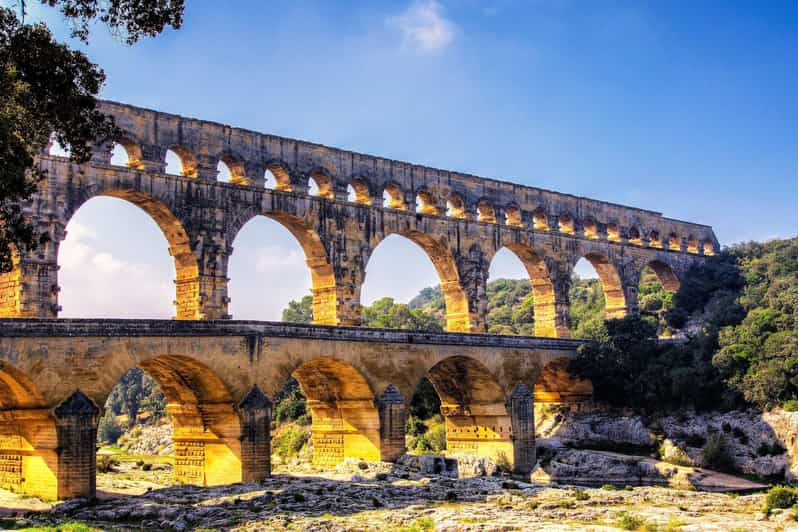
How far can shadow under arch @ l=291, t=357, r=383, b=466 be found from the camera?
3606 cm

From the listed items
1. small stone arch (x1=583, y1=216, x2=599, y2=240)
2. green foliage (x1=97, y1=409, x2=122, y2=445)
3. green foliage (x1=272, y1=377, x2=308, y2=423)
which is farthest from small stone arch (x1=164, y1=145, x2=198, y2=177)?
green foliage (x1=97, y1=409, x2=122, y2=445)

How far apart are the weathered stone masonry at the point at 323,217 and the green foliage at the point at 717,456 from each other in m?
9.93

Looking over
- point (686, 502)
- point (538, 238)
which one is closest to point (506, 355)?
point (538, 238)

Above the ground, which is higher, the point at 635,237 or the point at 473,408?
the point at 635,237

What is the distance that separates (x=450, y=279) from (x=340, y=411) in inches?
403

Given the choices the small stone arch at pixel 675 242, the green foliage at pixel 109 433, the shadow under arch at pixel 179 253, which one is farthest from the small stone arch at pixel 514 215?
the green foliage at pixel 109 433

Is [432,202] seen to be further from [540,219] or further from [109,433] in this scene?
[109,433]

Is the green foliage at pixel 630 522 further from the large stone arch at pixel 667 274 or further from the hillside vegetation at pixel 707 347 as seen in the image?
the large stone arch at pixel 667 274

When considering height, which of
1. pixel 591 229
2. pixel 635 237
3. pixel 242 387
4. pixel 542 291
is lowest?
pixel 242 387

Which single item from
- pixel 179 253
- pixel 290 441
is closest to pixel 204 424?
pixel 179 253

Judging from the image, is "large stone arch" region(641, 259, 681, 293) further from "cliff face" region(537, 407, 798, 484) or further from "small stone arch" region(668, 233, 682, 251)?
"cliff face" region(537, 407, 798, 484)

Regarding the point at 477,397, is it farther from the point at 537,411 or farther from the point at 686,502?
the point at 686,502

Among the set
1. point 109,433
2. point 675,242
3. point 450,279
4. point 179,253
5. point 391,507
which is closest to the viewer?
point 391,507

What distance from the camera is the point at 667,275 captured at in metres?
57.8
